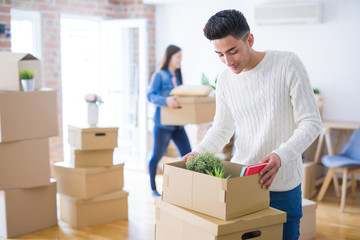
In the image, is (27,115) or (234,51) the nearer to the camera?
(234,51)

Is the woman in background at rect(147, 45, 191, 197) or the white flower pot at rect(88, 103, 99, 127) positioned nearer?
the white flower pot at rect(88, 103, 99, 127)

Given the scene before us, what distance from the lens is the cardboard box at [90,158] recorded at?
3594mm

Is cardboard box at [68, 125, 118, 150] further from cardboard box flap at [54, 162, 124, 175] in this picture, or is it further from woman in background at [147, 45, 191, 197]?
woman in background at [147, 45, 191, 197]

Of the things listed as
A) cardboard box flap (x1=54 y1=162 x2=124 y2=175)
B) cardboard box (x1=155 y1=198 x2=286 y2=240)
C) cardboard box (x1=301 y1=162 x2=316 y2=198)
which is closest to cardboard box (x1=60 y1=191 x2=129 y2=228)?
cardboard box flap (x1=54 y1=162 x2=124 y2=175)

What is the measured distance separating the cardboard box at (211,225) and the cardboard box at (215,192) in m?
0.02

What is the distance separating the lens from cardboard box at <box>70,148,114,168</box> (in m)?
3.59

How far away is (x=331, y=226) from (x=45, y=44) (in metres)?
3.40

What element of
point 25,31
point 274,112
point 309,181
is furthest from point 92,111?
point 274,112

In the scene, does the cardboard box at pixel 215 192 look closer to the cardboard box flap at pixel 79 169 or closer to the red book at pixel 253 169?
the red book at pixel 253 169

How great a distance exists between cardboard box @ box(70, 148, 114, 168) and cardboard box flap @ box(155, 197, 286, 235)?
2177 millimetres

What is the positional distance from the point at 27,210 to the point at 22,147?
1.69 ft

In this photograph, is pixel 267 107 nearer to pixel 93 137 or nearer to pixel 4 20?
pixel 93 137

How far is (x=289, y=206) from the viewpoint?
1.66m

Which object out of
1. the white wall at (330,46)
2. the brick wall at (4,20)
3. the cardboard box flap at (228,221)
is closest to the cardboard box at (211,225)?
the cardboard box flap at (228,221)
